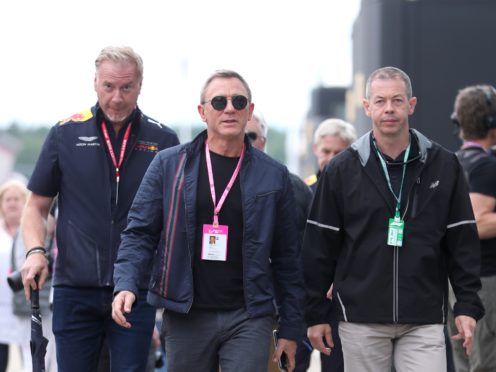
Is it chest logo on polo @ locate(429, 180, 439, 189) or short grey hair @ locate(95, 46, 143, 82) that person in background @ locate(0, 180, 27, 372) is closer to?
short grey hair @ locate(95, 46, 143, 82)

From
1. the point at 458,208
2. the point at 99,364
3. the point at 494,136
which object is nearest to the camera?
the point at 458,208

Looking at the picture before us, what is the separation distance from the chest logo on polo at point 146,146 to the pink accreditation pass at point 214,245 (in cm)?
102

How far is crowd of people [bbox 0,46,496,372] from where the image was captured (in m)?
5.38

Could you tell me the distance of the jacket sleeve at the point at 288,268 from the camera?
Result: 5543 millimetres

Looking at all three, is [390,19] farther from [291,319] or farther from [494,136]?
[291,319]

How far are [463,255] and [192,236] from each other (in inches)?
51.2

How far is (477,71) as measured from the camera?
8820 mm

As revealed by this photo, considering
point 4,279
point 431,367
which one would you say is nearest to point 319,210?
point 431,367

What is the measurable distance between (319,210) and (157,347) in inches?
121

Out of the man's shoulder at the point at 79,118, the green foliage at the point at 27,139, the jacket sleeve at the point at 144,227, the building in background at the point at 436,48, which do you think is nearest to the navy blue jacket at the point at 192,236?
the jacket sleeve at the point at 144,227

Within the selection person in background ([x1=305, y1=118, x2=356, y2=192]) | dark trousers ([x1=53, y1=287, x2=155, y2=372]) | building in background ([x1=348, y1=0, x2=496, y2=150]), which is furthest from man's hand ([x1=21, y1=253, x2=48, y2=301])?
building in background ([x1=348, y1=0, x2=496, y2=150])

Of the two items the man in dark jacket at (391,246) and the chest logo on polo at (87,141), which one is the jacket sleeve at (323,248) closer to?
the man in dark jacket at (391,246)

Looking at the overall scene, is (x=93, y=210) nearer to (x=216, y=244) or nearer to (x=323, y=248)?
(x=216, y=244)

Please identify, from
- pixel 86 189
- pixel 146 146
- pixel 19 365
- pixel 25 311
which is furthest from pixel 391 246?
pixel 19 365
